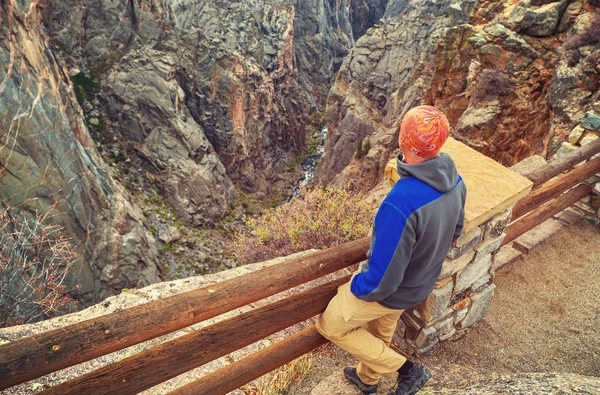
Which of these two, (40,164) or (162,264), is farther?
(162,264)

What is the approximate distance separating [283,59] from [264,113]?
21.5 meters

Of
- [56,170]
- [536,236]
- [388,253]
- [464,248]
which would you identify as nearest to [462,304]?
[464,248]

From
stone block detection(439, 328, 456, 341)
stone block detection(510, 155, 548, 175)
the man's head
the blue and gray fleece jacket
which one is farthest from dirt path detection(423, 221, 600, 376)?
the man's head

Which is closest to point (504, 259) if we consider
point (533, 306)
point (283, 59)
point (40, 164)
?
point (533, 306)

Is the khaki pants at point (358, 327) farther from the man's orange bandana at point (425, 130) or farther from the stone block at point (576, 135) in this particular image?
the stone block at point (576, 135)

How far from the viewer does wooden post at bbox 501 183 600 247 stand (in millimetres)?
5328

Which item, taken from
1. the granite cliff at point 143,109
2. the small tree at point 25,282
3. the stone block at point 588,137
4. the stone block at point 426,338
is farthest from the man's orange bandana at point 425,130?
the granite cliff at point 143,109

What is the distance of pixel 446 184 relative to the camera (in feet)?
8.69

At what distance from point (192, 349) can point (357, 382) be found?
167 centimetres

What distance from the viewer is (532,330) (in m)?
4.66

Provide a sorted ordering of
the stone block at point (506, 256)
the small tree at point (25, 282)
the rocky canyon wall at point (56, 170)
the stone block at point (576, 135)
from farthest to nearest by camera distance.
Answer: the rocky canyon wall at point (56, 170)
the small tree at point (25, 282)
the stone block at point (576, 135)
the stone block at point (506, 256)

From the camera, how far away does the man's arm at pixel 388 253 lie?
8.48 feet

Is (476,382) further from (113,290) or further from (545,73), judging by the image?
(113,290)

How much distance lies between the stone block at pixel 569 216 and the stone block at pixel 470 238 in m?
3.66
